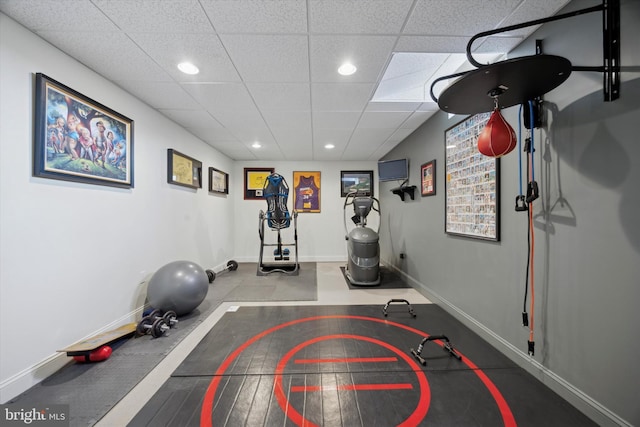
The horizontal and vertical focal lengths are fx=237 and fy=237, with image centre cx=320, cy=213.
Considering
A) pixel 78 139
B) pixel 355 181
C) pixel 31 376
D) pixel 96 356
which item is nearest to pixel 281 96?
pixel 78 139

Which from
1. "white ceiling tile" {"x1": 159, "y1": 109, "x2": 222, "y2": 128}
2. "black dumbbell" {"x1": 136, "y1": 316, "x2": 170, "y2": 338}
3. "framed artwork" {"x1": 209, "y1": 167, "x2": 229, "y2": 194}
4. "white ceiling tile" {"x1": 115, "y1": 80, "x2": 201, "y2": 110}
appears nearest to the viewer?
"black dumbbell" {"x1": 136, "y1": 316, "x2": 170, "y2": 338}

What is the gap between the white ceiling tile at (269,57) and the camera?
185 cm

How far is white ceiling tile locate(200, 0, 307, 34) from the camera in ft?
5.02

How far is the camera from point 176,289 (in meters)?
2.70

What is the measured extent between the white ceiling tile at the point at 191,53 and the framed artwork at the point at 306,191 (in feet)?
12.8

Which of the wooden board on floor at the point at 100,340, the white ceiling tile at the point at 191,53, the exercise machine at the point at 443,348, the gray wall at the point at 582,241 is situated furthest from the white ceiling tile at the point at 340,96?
the wooden board on floor at the point at 100,340

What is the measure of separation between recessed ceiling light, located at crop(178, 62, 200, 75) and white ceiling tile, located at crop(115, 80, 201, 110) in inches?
13.3

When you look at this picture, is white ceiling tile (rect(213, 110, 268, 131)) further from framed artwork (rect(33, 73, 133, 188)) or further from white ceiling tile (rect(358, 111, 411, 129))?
white ceiling tile (rect(358, 111, 411, 129))

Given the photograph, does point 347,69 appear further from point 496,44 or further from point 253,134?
point 253,134

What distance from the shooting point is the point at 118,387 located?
5.66 feet

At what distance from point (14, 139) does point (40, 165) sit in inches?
8.1

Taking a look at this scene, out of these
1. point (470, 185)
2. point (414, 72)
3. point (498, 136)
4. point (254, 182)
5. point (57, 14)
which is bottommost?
point (470, 185)

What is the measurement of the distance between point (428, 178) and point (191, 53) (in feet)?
10.5

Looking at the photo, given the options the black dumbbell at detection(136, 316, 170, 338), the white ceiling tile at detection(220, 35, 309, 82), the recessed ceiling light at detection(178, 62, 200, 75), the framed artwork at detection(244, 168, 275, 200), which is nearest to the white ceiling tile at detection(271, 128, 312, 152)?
the framed artwork at detection(244, 168, 275, 200)
